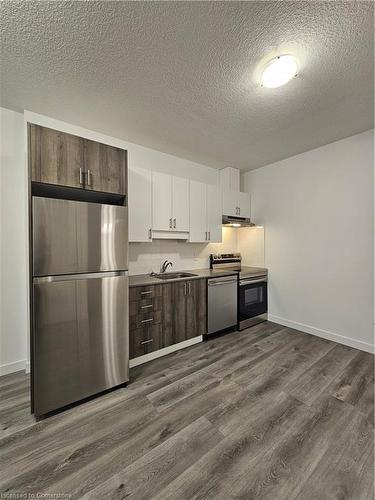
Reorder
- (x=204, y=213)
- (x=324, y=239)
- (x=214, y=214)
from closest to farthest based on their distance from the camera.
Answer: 1. (x=324, y=239)
2. (x=204, y=213)
3. (x=214, y=214)

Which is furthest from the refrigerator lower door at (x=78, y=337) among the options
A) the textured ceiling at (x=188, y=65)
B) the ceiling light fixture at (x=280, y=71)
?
the ceiling light fixture at (x=280, y=71)

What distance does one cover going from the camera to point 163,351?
2.58 metres

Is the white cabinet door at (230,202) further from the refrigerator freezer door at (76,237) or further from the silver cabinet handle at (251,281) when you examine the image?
the refrigerator freezer door at (76,237)

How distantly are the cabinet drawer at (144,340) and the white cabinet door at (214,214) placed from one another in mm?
1648

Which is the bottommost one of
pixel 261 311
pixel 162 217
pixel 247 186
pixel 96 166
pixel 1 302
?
pixel 261 311

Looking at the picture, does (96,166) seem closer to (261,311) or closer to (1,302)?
(1,302)

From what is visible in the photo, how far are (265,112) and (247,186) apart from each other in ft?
6.36

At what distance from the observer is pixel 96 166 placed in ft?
6.10

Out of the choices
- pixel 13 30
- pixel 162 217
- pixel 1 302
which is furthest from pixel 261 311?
pixel 13 30

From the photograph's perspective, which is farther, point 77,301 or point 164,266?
point 164,266

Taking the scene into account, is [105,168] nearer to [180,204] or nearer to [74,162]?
[74,162]

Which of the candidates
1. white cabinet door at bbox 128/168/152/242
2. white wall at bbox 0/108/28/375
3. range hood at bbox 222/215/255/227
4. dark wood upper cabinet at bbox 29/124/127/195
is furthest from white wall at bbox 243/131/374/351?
white wall at bbox 0/108/28/375

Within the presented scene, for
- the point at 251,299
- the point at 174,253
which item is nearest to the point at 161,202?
the point at 174,253

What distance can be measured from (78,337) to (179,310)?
1219 millimetres
